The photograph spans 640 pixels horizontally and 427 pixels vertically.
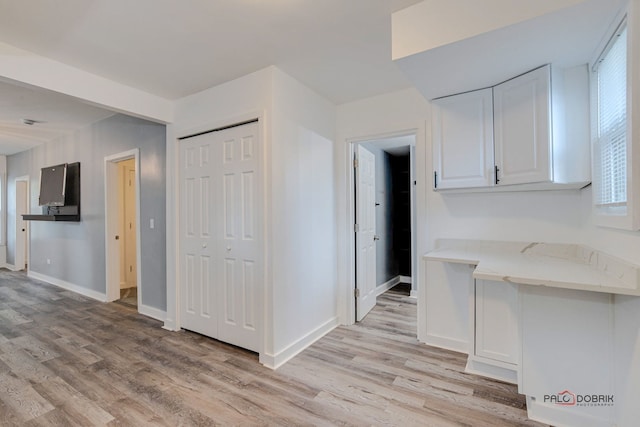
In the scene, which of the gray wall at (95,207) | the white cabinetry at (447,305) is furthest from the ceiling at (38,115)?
the white cabinetry at (447,305)

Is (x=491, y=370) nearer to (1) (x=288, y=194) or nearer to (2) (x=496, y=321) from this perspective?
(2) (x=496, y=321)

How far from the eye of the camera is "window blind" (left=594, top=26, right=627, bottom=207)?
52.6 inches

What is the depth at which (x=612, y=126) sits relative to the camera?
1.47 metres

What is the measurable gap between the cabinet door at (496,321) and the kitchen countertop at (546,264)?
0.85 ft

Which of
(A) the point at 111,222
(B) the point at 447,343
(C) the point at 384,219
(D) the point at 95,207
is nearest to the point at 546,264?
(B) the point at 447,343

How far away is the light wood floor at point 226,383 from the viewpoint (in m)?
1.82

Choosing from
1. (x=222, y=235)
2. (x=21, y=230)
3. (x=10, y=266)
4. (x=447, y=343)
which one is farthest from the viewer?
(x=10, y=266)

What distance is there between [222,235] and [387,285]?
9.64ft

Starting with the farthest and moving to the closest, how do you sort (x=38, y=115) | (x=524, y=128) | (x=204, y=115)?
1. (x=38, y=115)
2. (x=204, y=115)
3. (x=524, y=128)

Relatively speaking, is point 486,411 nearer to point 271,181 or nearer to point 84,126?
point 271,181

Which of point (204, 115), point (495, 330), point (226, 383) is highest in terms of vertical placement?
point (204, 115)

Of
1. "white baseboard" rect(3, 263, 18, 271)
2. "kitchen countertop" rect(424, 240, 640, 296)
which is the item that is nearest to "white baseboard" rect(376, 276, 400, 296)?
"kitchen countertop" rect(424, 240, 640, 296)

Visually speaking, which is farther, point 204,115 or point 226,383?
point 204,115

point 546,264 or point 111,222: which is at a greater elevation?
point 111,222
